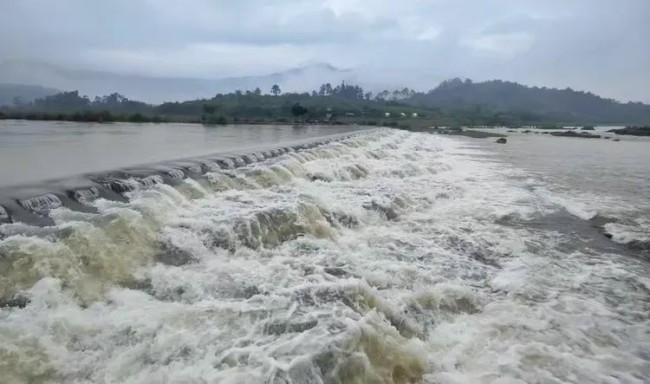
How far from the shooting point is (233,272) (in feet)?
17.6

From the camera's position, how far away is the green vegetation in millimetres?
62750

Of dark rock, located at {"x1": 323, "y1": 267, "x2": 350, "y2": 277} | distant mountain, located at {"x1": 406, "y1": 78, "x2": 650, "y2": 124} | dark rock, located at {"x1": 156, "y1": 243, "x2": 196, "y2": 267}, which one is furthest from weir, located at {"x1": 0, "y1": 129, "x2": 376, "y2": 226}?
distant mountain, located at {"x1": 406, "y1": 78, "x2": 650, "y2": 124}

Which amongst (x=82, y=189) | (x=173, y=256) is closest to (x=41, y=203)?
(x=82, y=189)

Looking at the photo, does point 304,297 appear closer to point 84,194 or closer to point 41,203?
point 41,203

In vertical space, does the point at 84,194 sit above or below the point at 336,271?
above

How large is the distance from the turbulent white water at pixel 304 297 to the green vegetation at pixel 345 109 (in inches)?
1901

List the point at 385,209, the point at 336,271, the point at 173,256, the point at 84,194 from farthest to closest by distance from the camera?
the point at 385,209 → the point at 84,194 → the point at 173,256 → the point at 336,271

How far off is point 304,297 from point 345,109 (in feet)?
293

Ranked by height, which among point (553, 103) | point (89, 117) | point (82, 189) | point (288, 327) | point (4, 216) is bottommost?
point (288, 327)

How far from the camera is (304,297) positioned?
15.1ft

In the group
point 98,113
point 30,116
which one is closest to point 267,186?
point 98,113

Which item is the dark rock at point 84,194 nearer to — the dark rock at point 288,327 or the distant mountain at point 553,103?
the dark rock at point 288,327

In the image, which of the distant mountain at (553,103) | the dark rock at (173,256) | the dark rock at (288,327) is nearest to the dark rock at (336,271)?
the dark rock at (288,327)

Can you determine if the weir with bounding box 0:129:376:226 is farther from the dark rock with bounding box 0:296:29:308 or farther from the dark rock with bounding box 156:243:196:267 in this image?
the dark rock with bounding box 0:296:29:308
